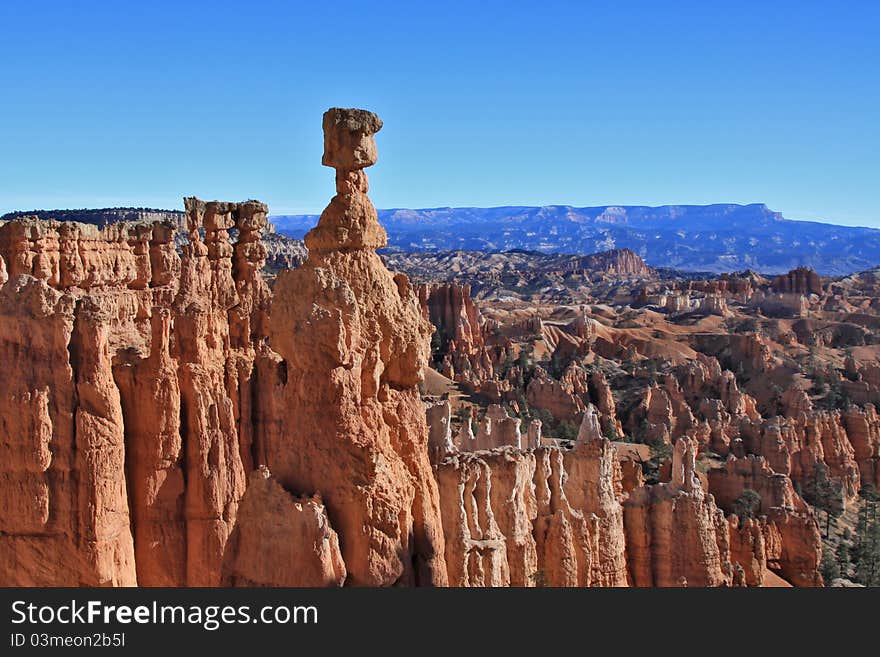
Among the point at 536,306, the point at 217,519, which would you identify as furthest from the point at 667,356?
the point at 217,519

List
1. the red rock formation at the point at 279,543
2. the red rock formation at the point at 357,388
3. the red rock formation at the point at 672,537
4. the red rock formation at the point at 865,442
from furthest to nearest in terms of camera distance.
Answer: the red rock formation at the point at 865,442
the red rock formation at the point at 672,537
the red rock formation at the point at 357,388
the red rock formation at the point at 279,543

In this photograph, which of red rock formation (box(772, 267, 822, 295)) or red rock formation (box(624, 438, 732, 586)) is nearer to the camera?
red rock formation (box(624, 438, 732, 586))

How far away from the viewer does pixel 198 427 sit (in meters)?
12.8

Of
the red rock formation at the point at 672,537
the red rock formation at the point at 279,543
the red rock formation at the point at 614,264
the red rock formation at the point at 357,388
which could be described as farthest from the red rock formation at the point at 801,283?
the red rock formation at the point at 279,543

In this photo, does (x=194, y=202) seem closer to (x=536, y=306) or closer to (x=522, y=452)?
(x=522, y=452)

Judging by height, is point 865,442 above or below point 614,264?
below

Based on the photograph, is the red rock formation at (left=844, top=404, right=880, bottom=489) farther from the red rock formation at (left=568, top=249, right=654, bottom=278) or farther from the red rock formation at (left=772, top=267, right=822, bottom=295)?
the red rock formation at (left=568, top=249, right=654, bottom=278)

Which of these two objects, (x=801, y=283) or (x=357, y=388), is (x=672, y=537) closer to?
(x=357, y=388)

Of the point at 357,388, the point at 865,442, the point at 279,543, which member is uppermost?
the point at 357,388

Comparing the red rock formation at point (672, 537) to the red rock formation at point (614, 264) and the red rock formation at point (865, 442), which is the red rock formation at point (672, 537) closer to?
the red rock formation at point (865, 442)

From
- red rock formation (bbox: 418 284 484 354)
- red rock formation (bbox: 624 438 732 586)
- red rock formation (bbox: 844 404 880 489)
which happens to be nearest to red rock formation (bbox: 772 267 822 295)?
red rock formation (bbox: 418 284 484 354)

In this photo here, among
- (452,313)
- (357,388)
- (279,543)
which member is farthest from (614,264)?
(279,543)

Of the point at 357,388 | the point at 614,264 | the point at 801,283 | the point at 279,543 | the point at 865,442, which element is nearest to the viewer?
the point at 279,543

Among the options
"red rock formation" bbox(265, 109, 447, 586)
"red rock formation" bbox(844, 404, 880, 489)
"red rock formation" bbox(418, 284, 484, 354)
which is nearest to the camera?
"red rock formation" bbox(265, 109, 447, 586)
